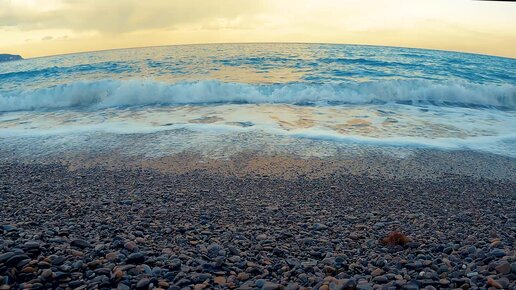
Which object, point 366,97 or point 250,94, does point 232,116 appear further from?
point 366,97

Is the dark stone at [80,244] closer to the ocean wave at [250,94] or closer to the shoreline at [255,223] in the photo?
the shoreline at [255,223]

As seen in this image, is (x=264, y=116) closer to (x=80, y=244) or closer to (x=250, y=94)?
(x=250, y=94)

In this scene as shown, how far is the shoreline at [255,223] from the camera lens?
2.53m

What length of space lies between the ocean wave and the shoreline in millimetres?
7331

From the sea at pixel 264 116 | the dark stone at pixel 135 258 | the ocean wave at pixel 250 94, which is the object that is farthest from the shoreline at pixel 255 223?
the ocean wave at pixel 250 94

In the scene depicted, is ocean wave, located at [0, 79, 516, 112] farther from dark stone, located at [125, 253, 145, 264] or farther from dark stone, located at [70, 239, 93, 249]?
dark stone, located at [125, 253, 145, 264]

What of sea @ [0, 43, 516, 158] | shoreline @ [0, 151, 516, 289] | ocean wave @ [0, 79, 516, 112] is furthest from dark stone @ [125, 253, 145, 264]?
ocean wave @ [0, 79, 516, 112]

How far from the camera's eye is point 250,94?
43.8 feet

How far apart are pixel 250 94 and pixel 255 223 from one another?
10088mm

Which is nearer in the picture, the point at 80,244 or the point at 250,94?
the point at 80,244

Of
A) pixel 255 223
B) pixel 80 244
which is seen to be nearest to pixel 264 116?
pixel 255 223

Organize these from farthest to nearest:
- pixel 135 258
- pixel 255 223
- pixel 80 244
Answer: pixel 255 223 → pixel 80 244 → pixel 135 258

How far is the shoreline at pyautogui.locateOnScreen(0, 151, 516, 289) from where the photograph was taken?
253 cm

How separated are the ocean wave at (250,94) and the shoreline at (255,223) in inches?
289
